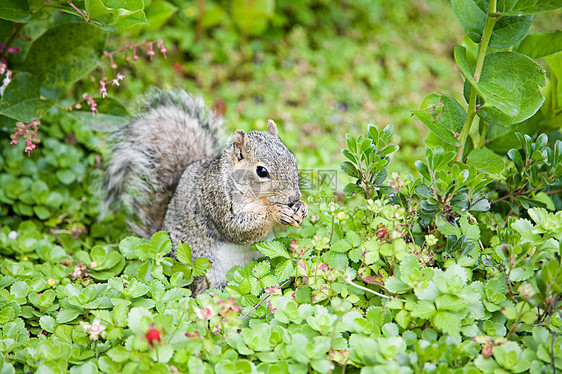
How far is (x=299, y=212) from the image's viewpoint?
5.45 ft

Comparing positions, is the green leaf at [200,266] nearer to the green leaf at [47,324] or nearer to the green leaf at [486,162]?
the green leaf at [47,324]

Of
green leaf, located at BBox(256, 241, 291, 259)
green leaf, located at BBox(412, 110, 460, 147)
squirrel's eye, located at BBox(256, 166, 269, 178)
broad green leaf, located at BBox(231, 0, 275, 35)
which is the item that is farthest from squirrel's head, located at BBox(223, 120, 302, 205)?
broad green leaf, located at BBox(231, 0, 275, 35)

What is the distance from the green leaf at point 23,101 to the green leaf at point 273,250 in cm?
106

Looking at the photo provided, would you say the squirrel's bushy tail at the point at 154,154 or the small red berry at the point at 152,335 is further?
the squirrel's bushy tail at the point at 154,154

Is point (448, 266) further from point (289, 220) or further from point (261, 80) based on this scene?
point (261, 80)

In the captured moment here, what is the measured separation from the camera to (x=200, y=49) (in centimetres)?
357

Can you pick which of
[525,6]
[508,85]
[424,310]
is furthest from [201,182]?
[525,6]

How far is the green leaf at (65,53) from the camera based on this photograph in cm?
198

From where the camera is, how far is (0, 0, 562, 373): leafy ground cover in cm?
118

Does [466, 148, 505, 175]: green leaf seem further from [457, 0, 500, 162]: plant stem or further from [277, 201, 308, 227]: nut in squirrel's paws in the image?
[277, 201, 308, 227]: nut in squirrel's paws

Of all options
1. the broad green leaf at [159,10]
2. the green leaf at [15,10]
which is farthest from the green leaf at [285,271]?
the broad green leaf at [159,10]

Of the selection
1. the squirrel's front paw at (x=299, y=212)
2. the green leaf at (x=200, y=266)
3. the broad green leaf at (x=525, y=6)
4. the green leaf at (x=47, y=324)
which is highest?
the broad green leaf at (x=525, y=6)

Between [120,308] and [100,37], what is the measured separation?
117 centimetres

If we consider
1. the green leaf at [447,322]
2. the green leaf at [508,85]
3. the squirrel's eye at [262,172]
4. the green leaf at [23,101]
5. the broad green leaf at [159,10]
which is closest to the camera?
the green leaf at [447,322]
